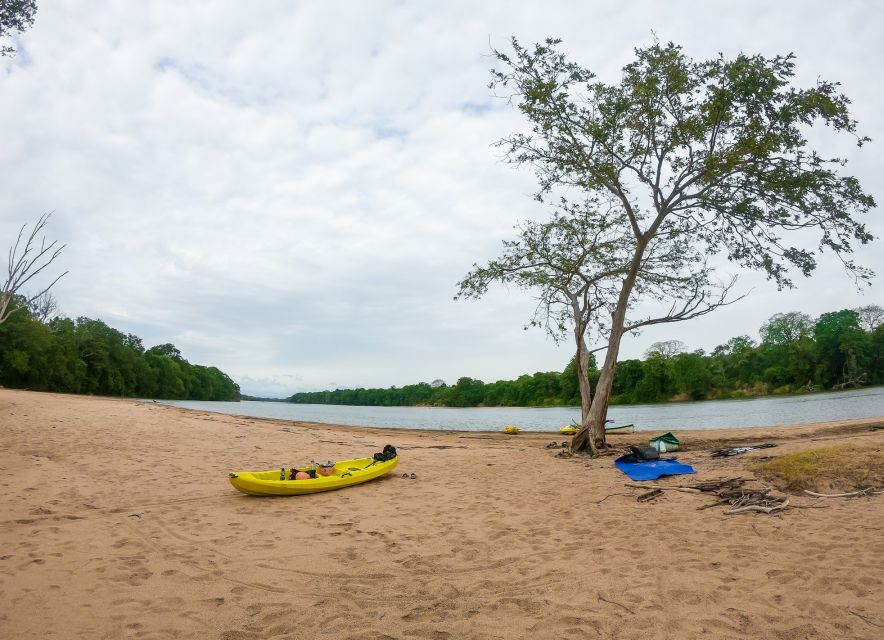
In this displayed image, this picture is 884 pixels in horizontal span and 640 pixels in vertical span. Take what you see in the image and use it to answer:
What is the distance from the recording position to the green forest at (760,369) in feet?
209

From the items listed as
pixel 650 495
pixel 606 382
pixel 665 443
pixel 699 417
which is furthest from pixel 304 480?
pixel 699 417

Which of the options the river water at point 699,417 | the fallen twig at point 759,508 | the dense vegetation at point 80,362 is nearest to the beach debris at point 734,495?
the fallen twig at point 759,508

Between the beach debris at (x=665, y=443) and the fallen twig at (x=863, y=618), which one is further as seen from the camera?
the beach debris at (x=665, y=443)

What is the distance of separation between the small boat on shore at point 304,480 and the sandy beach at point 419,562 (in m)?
0.20

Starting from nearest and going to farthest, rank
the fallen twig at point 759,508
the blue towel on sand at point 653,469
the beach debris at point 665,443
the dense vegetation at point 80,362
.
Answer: the fallen twig at point 759,508, the blue towel on sand at point 653,469, the beach debris at point 665,443, the dense vegetation at point 80,362

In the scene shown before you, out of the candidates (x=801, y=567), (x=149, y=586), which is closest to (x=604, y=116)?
(x=801, y=567)

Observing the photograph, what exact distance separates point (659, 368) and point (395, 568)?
238 feet

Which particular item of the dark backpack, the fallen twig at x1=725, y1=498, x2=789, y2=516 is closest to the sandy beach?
the fallen twig at x1=725, y1=498, x2=789, y2=516

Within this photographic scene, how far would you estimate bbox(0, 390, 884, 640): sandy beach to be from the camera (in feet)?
15.0

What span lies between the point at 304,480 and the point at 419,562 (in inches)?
169

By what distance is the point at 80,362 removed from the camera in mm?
62938

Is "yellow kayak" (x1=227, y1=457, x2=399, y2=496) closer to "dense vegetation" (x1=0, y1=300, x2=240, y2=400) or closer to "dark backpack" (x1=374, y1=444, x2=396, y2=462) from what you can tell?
"dark backpack" (x1=374, y1=444, x2=396, y2=462)

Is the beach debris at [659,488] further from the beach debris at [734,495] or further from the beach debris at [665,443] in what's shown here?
the beach debris at [665,443]

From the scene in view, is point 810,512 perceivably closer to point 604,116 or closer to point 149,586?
point 149,586
